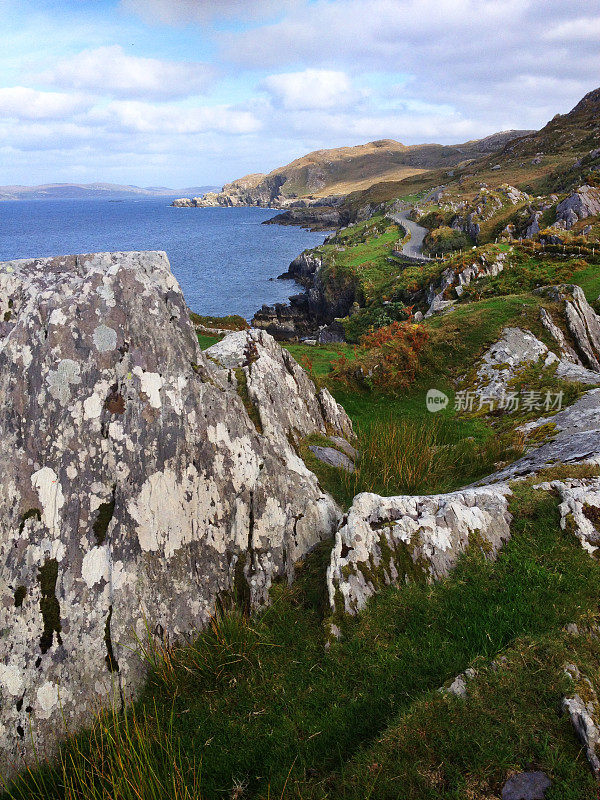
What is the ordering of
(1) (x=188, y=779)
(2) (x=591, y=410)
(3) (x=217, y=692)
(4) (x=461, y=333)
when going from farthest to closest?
(4) (x=461, y=333), (2) (x=591, y=410), (3) (x=217, y=692), (1) (x=188, y=779)

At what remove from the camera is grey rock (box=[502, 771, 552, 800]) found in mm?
3492

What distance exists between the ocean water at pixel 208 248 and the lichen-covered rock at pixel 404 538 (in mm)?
59084

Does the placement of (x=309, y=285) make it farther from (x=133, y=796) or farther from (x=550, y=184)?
(x=133, y=796)

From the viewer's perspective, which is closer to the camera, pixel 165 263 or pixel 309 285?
pixel 165 263

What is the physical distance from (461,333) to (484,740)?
16.9 m

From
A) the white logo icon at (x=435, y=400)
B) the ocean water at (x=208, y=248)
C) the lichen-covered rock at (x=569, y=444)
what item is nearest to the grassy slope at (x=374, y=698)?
the lichen-covered rock at (x=569, y=444)

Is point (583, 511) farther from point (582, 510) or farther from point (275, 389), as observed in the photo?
point (275, 389)

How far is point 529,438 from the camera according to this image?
11.6 metres

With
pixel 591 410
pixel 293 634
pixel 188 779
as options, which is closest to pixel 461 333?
pixel 591 410

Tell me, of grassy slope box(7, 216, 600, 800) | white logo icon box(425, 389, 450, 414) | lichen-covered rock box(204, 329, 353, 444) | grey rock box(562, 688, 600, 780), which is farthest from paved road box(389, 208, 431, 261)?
grey rock box(562, 688, 600, 780)

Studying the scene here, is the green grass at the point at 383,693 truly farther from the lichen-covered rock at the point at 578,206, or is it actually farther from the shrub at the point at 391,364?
the lichen-covered rock at the point at 578,206

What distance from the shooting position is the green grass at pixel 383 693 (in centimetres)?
381

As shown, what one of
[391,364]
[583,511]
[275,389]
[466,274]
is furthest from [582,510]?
[466,274]

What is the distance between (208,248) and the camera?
416 feet
